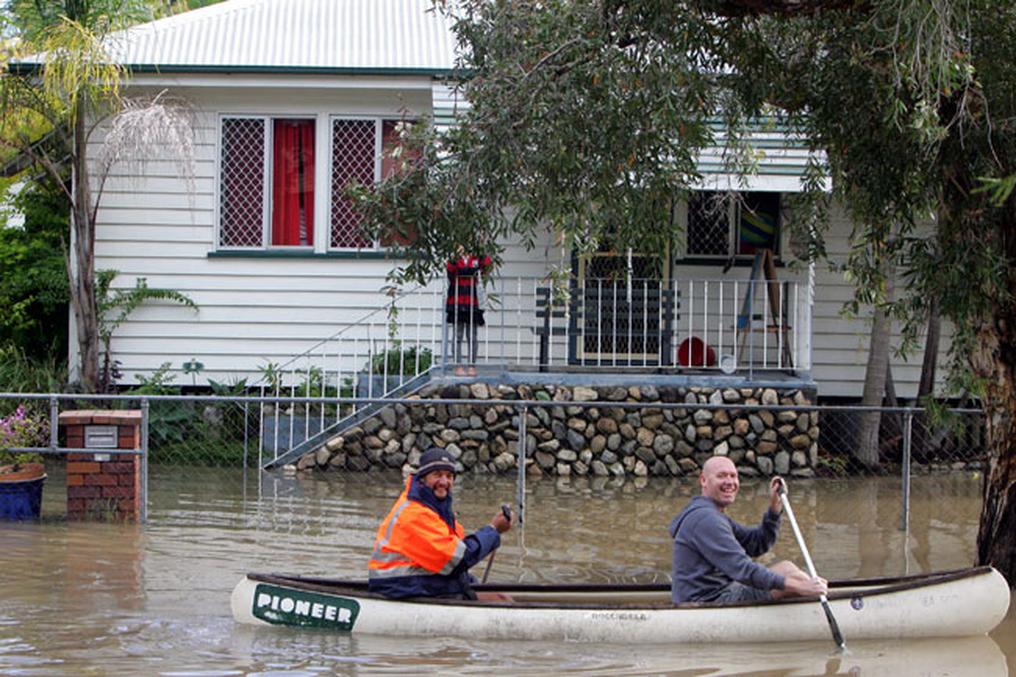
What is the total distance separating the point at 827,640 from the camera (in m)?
8.30

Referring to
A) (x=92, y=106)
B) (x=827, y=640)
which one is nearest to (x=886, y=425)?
(x=827, y=640)

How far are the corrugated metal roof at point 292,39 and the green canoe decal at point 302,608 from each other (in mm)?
9500

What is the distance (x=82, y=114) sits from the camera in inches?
638

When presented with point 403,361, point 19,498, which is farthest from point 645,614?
point 403,361

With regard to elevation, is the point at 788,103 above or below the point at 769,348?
above

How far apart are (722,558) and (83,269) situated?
1074cm

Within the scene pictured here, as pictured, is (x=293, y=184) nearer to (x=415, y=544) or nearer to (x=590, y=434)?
(x=590, y=434)

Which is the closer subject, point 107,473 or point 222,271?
point 107,473

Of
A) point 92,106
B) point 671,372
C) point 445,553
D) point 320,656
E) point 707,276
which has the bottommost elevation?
point 320,656

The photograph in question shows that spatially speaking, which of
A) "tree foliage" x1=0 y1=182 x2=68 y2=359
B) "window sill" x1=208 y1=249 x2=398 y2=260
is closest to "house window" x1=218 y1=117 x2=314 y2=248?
"window sill" x1=208 y1=249 x2=398 y2=260

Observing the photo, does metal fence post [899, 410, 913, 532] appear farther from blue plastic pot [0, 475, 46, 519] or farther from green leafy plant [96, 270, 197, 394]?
green leafy plant [96, 270, 197, 394]

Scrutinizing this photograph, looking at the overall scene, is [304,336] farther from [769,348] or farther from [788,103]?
[788,103]

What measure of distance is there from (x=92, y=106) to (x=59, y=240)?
217 centimetres

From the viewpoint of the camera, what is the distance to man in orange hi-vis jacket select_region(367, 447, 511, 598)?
8.27 m
